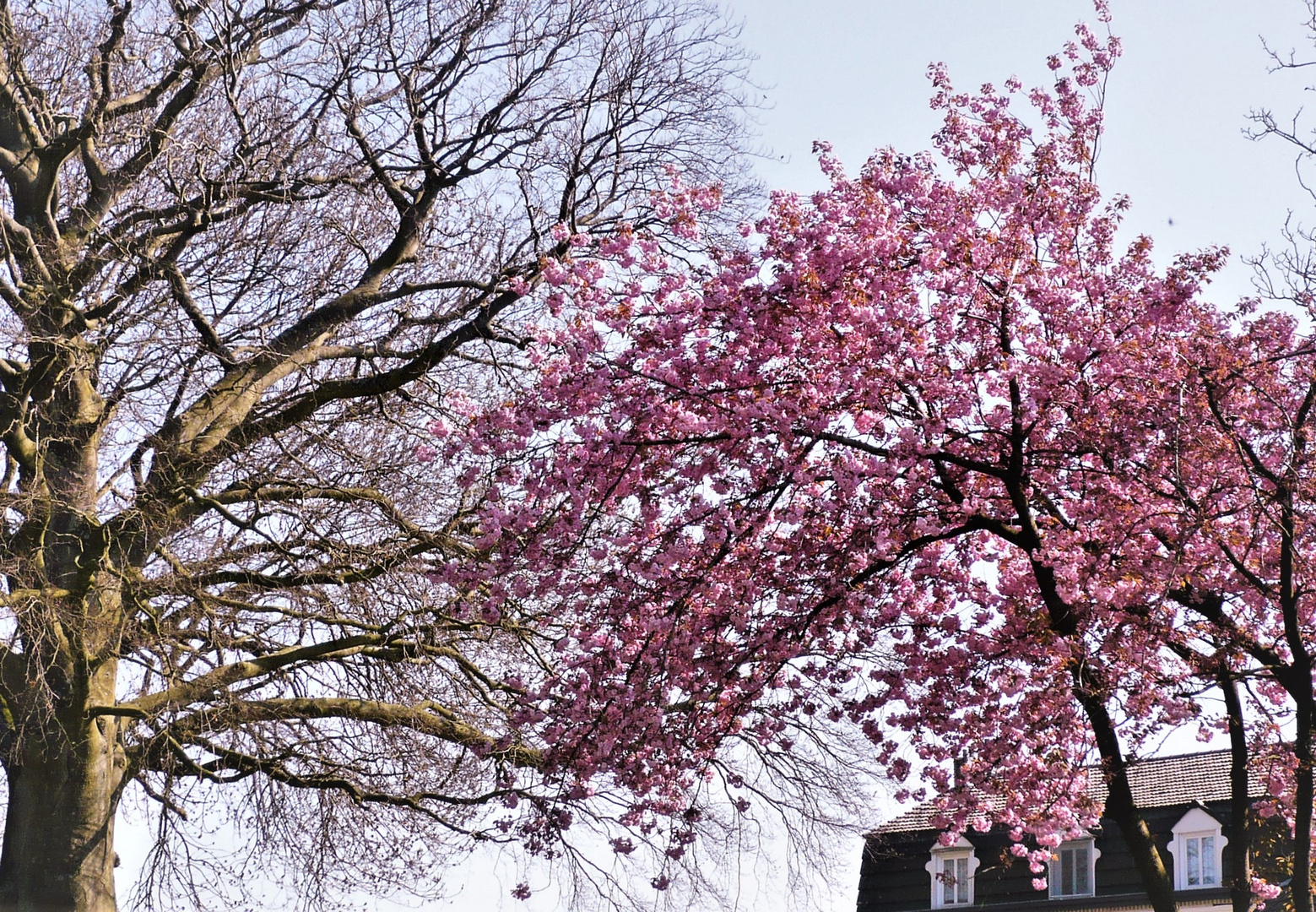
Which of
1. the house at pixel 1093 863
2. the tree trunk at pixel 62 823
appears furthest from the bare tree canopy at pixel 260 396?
the house at pixel 1093 863

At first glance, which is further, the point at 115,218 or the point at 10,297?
the point at 115,218

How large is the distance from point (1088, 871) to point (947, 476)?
17.8 metres

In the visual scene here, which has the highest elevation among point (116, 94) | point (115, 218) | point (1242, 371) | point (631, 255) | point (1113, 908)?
point (116, 94)

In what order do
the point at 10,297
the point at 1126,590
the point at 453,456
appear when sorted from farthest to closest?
the point at 10,297 < the point at 453,456 < the point at 1126,590

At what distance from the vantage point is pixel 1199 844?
25031 mm

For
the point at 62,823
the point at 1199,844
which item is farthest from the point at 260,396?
the point at 1199,844

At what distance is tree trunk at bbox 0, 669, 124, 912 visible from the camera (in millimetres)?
Result: 12375

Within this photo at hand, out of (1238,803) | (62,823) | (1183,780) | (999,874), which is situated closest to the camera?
(1238,803)

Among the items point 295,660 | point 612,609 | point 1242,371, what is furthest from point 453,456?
point 1242,371

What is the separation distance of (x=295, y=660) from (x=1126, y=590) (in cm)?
678

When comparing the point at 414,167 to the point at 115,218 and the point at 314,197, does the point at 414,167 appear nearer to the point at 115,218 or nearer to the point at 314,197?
the point at 314,197

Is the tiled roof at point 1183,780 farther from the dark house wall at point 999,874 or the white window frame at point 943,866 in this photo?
the white window frame at point 943,866

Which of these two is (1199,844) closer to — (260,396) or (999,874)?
(999,874)

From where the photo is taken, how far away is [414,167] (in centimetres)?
1420
